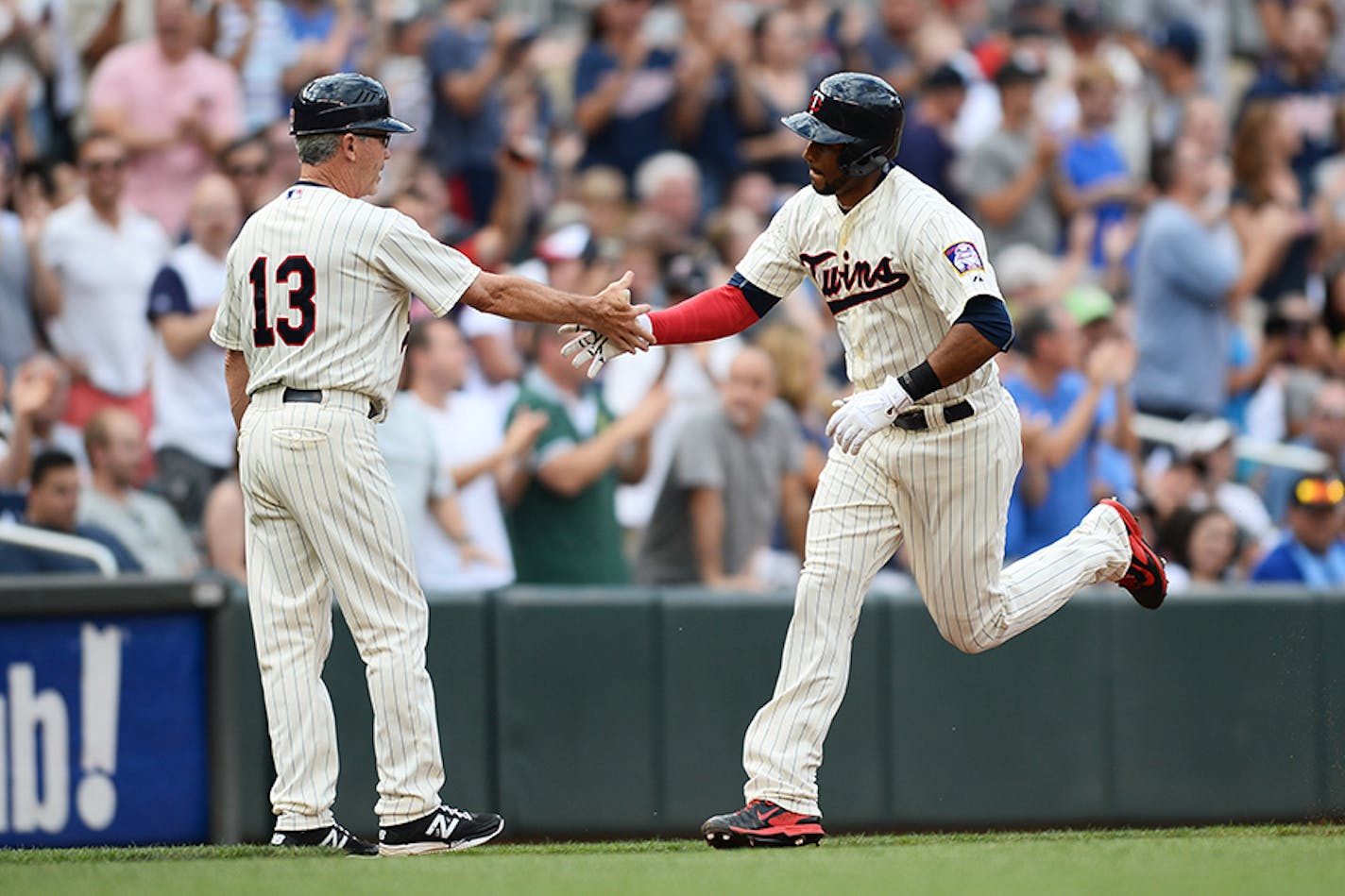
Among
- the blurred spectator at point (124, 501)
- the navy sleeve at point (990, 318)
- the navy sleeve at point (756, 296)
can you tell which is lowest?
the blurred spectator at point (124, 501)

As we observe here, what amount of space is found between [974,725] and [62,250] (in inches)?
170

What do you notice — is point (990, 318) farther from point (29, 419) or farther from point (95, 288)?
point (95, 288)

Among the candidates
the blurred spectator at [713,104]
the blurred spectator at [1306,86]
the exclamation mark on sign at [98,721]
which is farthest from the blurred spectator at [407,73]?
the blurred spectator at [1306,86]

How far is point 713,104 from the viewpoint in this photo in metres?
11.3

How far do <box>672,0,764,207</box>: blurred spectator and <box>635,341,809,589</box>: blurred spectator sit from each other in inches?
107

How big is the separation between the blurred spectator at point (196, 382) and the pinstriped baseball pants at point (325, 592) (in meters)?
2.90

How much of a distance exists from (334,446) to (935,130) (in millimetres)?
6337

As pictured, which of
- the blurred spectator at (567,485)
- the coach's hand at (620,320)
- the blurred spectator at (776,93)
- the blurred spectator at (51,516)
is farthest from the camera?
the blurred spectator at (776,93)

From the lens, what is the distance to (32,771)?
21.7ft

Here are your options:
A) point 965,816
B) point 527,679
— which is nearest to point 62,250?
point 527,679

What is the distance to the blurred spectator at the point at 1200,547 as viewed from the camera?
9.35 metres

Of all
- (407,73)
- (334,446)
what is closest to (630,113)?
(407,73)

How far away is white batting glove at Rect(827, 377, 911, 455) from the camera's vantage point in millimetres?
5664

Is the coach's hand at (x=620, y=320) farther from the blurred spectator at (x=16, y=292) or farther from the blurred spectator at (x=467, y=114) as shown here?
the blurred spectator at (x=467, y=114)
